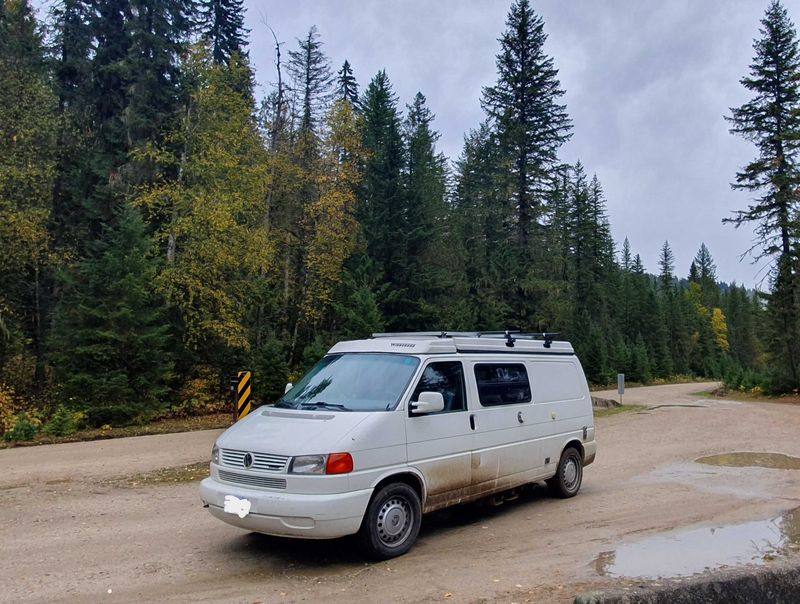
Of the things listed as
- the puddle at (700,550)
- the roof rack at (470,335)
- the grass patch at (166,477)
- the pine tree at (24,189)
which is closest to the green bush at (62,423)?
the pine tree at (24,189)

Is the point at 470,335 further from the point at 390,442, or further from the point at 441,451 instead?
the point at 390,442

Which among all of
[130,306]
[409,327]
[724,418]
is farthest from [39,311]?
[724,418]

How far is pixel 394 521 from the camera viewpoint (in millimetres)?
5855

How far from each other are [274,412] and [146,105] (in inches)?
816

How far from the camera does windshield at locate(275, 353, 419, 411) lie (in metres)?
6.23

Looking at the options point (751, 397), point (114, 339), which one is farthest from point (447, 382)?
point (751, 397)

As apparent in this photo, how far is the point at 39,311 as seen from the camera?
2239cm

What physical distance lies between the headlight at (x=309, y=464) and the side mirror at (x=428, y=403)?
3.92ft

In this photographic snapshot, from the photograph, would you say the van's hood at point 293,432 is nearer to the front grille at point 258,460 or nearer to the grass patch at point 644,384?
the front grille at point 258,460

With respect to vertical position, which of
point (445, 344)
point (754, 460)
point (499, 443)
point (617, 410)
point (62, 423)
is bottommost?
point (754, 460)

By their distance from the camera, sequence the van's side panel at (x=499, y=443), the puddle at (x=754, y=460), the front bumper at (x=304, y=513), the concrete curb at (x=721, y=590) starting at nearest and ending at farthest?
the concrete curb at (x=721, y=590)
the front bumper at (x=304, y=513)
the van's side panel at (x=499, y=443)
the puddle at (x=754, y=460)

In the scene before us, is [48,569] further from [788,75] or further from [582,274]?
[582,274]

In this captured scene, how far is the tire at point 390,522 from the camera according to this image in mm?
5609

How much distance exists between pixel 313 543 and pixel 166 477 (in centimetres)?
501
